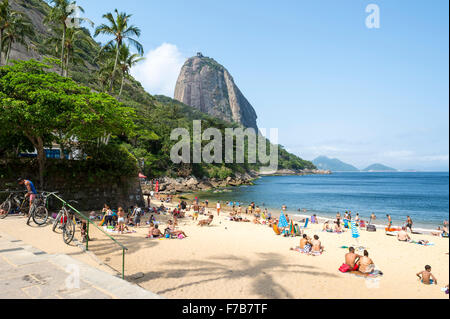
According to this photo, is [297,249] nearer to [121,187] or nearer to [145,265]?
[145,265]

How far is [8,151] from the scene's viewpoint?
1575 cm

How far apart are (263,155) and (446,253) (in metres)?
120

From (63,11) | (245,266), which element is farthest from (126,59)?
(245,266)

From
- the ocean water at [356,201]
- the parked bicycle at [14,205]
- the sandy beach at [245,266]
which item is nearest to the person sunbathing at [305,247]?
the sandy beach at [245,266]

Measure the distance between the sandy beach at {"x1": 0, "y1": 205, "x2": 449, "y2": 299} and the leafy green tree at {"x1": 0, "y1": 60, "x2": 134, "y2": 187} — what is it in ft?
16.3

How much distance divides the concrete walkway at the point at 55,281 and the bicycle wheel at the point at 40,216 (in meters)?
3.96

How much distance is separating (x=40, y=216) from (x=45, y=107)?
5.59 meters

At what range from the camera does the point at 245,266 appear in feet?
32.2

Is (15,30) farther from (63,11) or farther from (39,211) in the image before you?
(39,211)

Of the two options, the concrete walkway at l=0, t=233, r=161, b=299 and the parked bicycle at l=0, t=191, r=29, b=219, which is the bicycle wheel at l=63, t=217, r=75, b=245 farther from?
the parked bicycle at l=0, t=191, r=29, b=219

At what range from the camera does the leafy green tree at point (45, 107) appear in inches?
487

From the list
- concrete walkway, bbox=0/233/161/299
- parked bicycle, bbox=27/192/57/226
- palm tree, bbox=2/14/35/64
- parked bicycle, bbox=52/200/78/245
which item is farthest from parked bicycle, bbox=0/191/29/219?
palm tree, bbox=2/14/35/64
